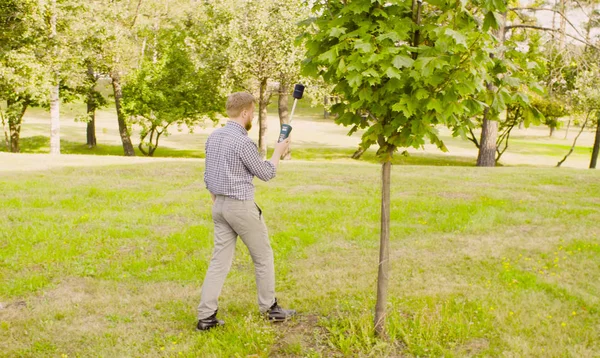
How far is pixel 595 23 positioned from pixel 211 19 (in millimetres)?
21414

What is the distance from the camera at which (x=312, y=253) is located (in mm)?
9477

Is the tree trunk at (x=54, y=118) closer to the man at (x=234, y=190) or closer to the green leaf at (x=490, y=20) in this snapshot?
the man at (x=234, y=190)

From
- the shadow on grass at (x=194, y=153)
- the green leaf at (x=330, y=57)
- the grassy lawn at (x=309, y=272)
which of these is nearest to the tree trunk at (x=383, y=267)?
the grassy lawn at (x=309, y=272)

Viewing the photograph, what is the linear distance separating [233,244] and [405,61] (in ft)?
9.18

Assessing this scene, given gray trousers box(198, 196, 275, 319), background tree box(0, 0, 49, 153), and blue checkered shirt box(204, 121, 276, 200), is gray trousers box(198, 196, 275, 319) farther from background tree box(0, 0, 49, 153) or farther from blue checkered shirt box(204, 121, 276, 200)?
background tree box(0, 0, 49, 153)

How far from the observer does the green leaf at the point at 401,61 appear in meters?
4.49

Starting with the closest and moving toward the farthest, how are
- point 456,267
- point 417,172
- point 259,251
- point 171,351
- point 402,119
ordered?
point 402,119 < point 171,351 < point 259,251 < point 456,267 < point 417,172

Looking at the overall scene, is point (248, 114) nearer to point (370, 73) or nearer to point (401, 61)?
point (370, 73)

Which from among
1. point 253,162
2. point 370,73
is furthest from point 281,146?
point 370,73

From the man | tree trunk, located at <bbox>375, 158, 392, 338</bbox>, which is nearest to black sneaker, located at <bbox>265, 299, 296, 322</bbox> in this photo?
the man

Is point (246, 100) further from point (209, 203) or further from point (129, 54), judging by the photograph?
point (129, 54)

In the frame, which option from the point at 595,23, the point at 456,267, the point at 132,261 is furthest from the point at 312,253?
the point at 595,23

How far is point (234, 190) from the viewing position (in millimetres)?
5684

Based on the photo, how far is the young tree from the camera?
4.45 metres
